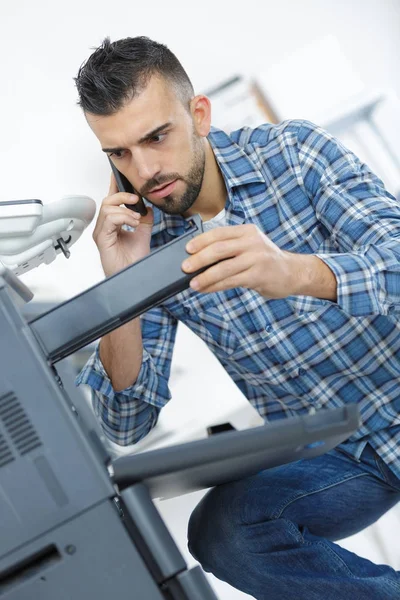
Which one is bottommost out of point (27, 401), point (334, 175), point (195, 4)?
point (27, 401)

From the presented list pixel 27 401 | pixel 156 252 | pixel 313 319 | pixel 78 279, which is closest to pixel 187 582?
pixel 27 401

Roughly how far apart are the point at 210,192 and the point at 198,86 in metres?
1.62

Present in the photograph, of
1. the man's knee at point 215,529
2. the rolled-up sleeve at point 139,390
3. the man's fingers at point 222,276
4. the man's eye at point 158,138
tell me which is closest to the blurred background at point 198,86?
the rolled-up sleeve at point 139,390

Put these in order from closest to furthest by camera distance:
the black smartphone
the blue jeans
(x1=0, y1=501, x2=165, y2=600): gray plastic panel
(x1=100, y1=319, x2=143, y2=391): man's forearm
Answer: (x1=0, y1=501, x2=165, y2=600): gray plastic panel < the blue jeans < (x1=100, y1=319, x2=143, y2=391): man's forearm < the black smartphone

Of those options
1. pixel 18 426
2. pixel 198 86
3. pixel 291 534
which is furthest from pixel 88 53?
pixel 18 426

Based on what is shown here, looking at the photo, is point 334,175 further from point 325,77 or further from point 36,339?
point 325,77

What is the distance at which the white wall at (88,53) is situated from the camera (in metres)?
2.64

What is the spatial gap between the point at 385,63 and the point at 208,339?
2.18 meters

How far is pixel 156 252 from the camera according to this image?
2.49ft

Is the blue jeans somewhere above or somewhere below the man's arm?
below

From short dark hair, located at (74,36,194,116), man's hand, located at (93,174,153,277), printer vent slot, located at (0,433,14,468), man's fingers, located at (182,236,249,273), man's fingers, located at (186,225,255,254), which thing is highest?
Answer: short dark hair, located at (74,36,194,116)

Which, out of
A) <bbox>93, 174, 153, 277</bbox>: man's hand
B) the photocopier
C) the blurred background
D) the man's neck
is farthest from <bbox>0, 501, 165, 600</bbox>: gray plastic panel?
the blurred background

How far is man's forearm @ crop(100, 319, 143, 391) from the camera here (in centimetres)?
122

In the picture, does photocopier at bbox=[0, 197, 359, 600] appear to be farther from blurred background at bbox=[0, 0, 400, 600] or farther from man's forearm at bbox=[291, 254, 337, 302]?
blurred background at bbox=[0, 0, 400, 600]
